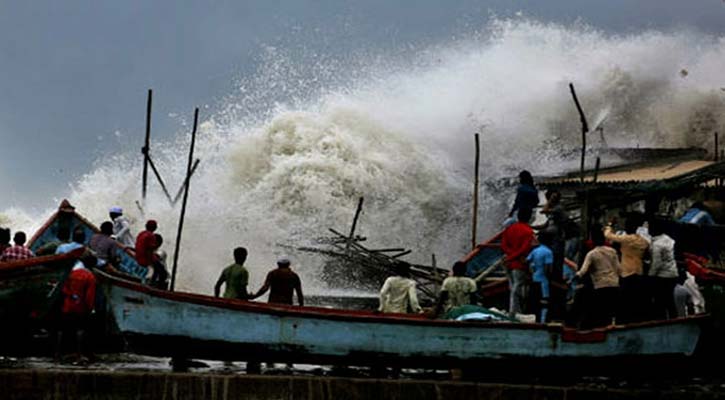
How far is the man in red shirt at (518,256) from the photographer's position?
41.3 ft

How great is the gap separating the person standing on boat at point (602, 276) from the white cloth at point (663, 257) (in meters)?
0.55

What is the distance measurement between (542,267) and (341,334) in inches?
91.5

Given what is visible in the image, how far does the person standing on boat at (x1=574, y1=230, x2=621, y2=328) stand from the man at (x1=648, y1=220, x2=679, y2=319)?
56 centimetres

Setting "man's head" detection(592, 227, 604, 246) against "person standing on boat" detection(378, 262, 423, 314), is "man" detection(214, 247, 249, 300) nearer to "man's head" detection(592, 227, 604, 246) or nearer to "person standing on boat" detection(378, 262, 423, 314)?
"person standing on boat" detection(378, 262, 423, 314)

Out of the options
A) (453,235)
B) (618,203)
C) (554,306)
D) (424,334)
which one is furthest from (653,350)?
(453,235)

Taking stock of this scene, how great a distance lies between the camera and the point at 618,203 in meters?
14.9

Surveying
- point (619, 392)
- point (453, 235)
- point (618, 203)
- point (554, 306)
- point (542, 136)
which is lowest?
point (619, 392)

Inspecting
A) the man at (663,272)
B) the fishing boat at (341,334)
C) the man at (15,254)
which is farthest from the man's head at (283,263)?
the man at (663,272)

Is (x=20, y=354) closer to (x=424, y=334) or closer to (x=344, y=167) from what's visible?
(x=424, y=334)

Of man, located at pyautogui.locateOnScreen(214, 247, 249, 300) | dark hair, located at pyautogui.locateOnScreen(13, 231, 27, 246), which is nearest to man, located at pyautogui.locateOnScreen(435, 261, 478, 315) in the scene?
man, located at pyautogui.locateOnScreen(214, 247, 249, 300)

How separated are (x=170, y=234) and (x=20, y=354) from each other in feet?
56.2

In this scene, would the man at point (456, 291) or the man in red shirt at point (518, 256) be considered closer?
the man at point (456, 291)

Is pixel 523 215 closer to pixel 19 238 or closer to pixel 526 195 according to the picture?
pixel 526 195

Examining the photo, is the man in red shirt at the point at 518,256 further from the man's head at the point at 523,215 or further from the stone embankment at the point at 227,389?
the stone embankment at the point at 227,389
